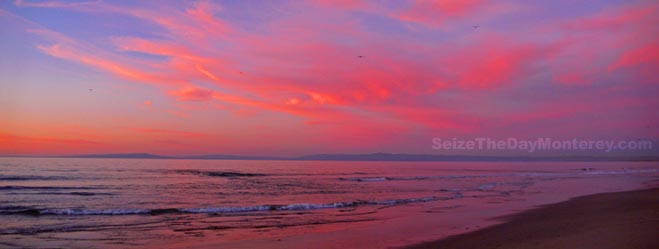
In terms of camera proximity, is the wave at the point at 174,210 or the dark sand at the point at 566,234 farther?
the wave at the point at 174,210

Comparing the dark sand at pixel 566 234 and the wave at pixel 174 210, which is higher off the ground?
the dark sand at pixel 566 234

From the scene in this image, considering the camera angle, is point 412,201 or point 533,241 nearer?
point 533,241

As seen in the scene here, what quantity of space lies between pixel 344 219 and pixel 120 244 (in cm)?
807

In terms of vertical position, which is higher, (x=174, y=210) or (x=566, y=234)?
(x=566, y=234)

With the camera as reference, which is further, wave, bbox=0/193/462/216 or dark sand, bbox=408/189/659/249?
wave, bbox=0/193/462/216

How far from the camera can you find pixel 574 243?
411 inches

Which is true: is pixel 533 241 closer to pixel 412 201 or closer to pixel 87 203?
pixel 412 201

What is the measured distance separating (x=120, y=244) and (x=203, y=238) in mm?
2118

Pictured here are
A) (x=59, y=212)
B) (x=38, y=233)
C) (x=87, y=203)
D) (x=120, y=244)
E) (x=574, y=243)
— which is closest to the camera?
(x=574, y=243)

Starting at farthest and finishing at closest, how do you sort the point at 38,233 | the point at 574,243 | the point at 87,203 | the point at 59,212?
1. the point at 87,203
2. the point at 59,212
3. the point at 38,233
4. the point at 574,243

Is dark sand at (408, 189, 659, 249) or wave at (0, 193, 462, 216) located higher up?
dark sand at (408, 189, 659, 249)

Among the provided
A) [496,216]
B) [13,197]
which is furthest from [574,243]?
[13,197]

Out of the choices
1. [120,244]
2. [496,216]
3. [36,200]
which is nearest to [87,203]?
[36,200]

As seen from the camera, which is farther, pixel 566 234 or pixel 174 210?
pixel 174 210
